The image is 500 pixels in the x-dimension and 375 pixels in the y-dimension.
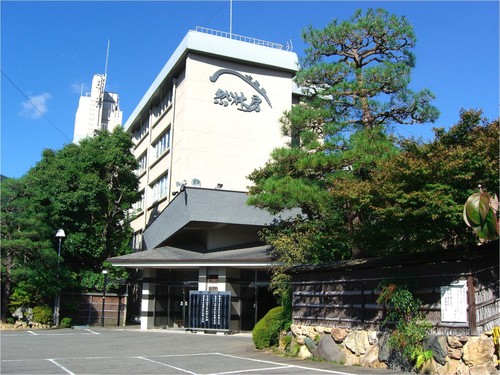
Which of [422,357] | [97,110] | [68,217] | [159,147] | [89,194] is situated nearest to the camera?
[422,357]

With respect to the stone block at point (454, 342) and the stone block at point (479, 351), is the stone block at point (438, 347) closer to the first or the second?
the stone block at point (454, 342)

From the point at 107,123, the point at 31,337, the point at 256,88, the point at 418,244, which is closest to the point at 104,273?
the point at 31,337

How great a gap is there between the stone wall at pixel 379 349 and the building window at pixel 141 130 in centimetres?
3105

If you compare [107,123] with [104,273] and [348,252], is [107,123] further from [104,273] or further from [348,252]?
[348,252]

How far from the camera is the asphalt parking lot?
1266 cm

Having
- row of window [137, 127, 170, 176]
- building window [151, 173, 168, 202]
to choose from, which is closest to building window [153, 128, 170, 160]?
row of window [137, 127, 170, 176]

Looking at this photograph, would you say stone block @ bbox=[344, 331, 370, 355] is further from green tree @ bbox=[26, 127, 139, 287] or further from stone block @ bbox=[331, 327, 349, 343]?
green tree @ bbox=[26, 127, 139, 287]

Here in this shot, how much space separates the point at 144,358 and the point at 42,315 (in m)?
16.5

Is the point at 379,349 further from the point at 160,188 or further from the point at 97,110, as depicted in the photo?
the point at 97,110

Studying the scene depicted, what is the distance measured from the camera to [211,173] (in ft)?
108

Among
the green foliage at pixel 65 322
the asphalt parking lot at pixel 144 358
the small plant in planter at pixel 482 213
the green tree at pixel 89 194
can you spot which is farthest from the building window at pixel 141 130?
the small plant in planter at pixel 482 213

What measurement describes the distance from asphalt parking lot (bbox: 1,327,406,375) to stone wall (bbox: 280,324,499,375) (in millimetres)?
516

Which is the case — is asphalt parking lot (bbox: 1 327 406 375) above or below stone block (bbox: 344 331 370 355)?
below

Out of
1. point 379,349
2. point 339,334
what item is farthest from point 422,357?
point 339,334
